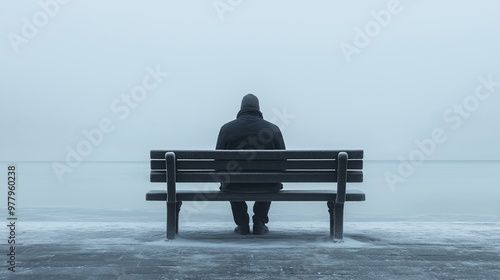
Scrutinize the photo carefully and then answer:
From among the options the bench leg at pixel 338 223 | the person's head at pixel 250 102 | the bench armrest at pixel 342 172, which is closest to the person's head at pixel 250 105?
the person's head at pixel 250 102

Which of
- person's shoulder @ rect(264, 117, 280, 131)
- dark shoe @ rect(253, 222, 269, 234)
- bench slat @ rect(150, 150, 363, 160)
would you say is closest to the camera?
bench slat @ rect(150, 150, 363, 160)

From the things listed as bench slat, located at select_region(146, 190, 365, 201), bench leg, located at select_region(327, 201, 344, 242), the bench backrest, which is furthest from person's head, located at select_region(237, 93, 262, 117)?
bench leg, located at select_region(327, 201, 344, 242)

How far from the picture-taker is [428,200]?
45.3 ft

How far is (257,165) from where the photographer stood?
538 cm

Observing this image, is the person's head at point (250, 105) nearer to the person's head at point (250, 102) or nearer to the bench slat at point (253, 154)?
the person's head at point (250, 102)

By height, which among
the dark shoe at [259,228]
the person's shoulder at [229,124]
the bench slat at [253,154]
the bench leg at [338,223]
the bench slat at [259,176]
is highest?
the person's shoulder at [229,124]

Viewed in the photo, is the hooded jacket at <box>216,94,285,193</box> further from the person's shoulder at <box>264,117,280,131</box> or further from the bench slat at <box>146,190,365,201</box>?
the bench slat at <box>146,190,365,201</box>

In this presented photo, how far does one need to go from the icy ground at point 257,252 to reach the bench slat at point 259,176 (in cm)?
57

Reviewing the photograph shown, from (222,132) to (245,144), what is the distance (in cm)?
28

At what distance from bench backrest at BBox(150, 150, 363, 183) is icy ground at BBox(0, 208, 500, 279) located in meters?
0.60

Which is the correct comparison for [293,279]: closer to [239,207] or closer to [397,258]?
[397,258]

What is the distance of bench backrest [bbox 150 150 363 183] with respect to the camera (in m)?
5.33

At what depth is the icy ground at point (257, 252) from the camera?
4.02m

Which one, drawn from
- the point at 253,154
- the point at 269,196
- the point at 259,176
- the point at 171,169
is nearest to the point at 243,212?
the point at 269,196
